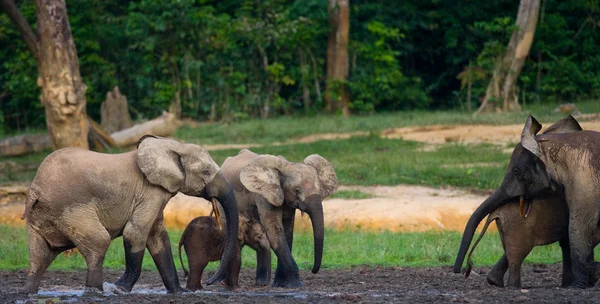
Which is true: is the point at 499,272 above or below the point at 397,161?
above

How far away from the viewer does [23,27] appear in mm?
16828

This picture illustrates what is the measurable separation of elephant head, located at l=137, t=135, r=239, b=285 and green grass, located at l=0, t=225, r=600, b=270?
2.66m

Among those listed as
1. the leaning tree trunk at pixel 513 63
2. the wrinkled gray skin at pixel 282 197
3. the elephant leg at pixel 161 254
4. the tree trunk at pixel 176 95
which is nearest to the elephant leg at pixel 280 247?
the wrinkled gray skin at pixel 282 197

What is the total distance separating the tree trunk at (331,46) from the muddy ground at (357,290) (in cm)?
1820

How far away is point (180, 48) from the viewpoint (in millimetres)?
29375

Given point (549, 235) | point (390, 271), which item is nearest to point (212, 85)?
point (390, 271)

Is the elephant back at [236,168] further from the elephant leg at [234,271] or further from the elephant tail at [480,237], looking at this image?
the elephant tail at [480,237]

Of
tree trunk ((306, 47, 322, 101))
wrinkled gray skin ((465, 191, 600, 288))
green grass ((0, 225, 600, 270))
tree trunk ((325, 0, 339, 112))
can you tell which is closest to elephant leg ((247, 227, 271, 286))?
green grass ((0, 225, 600, 270))

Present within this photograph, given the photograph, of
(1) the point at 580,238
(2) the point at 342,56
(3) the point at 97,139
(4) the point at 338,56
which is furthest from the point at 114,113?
(1) the point at 580,238

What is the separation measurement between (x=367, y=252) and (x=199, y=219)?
3127mm

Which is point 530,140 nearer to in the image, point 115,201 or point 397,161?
point 115,201

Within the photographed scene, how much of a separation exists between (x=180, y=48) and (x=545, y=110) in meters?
10.2

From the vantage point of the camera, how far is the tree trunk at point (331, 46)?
2995 centimetres

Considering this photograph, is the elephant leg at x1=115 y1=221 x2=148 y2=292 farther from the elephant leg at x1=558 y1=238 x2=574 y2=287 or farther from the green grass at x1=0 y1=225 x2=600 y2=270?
the elephant leg at x1=558 y1=238 x2=574 y2=287
